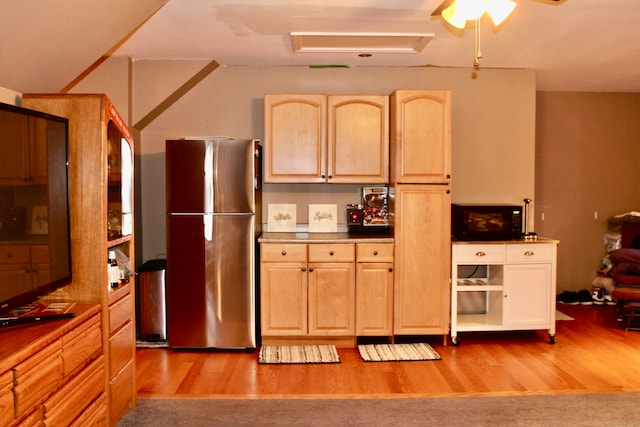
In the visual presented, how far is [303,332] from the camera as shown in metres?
4.12

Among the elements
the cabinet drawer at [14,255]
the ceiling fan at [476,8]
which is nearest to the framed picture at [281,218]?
the ceiling fan at [476,8]

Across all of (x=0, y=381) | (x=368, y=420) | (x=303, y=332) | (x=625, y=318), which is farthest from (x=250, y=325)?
(x=625, y=318)

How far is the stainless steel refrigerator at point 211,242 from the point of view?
399 cm

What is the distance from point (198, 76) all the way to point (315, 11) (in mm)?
1665

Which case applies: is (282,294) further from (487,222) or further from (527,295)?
(527,295)

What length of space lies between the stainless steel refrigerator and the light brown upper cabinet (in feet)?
1.25

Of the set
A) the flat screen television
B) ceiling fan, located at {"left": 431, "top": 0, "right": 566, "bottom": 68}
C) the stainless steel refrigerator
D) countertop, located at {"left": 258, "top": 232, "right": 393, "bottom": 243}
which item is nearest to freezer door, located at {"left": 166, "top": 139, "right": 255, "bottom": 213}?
the stainless steel refrigerator

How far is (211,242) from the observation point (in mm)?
4004

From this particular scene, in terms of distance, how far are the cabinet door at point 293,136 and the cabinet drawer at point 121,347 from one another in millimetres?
1823

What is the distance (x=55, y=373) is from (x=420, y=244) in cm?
286

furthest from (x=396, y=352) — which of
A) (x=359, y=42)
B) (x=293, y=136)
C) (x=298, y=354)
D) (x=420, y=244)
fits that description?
(x=359, y=42)

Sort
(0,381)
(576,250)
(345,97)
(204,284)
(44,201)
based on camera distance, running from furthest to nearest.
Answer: (576,250) → (345,97) → (204,284) → (44,201) → (0,381)

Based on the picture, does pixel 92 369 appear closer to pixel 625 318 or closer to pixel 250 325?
pixel 250 325

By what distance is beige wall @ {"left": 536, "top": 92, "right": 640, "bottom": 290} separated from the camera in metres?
5.79
